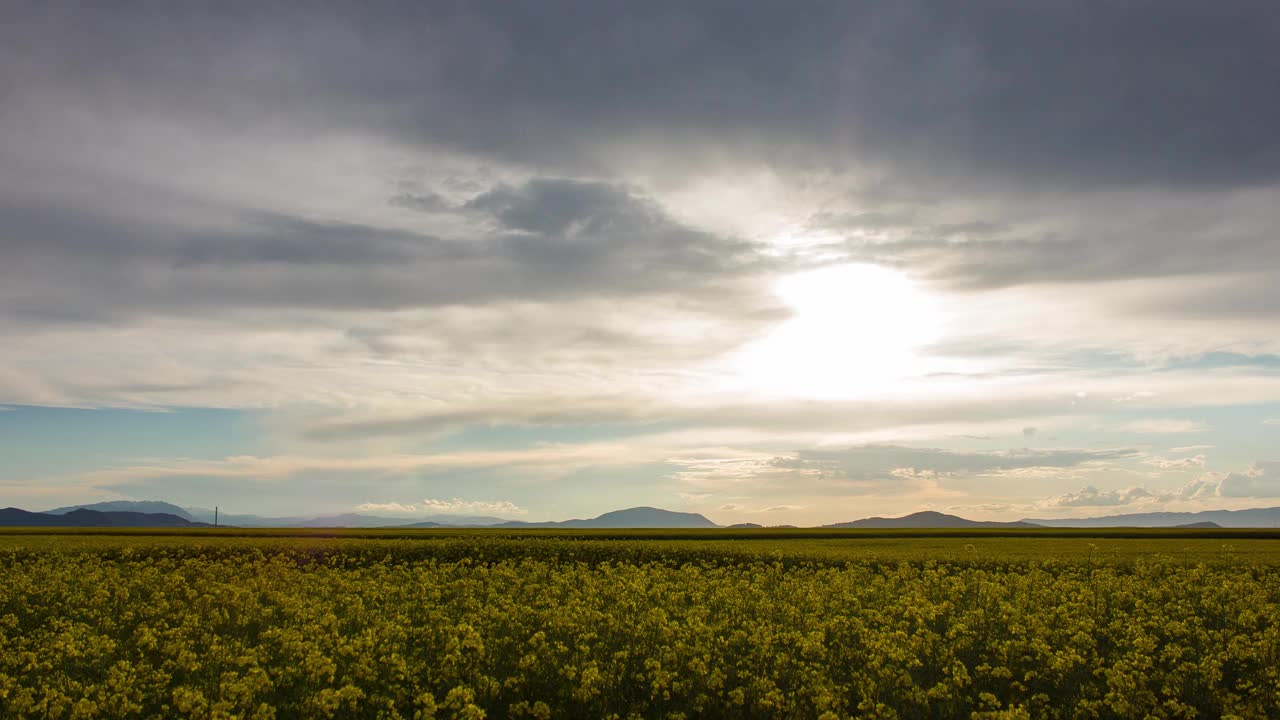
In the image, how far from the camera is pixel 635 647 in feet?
48.1

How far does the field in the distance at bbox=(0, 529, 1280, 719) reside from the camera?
1270cm

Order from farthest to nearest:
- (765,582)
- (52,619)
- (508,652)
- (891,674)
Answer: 1. (765,582)
2. (52,619)
3. (508,652)
4. (891,674)

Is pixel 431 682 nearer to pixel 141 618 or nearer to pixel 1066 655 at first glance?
pixel 141 618

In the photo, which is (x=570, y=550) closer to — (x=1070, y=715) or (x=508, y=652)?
(x=508, y=652)

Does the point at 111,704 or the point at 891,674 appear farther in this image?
the point at 891,674

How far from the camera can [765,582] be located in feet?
70.9

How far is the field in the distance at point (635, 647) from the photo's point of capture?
12695 millimetres

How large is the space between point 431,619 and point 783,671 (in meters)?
6.75

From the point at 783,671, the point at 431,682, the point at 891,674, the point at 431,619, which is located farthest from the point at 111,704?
the point at 891,674

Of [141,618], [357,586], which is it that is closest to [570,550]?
[357,586]

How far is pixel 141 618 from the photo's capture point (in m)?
18.4

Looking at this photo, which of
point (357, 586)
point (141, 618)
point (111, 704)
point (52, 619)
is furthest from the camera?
point (357, 586)

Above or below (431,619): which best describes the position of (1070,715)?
below

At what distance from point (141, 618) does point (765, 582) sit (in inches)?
545
